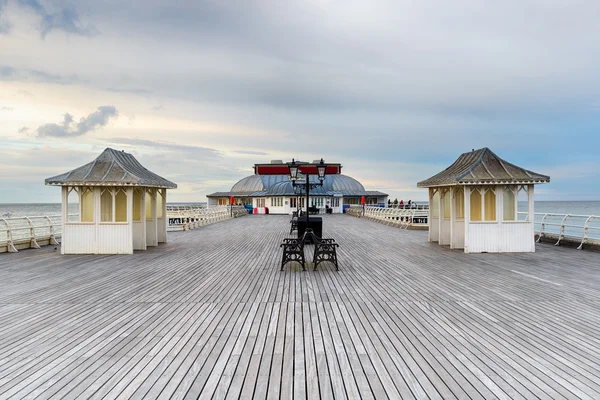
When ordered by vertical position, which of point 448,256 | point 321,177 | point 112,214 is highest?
point 321,177

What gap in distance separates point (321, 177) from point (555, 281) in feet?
22.8

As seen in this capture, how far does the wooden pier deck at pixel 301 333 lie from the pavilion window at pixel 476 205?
317 cm

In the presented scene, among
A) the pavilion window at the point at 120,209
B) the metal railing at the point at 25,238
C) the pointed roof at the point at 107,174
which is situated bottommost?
the metal railing at the point at 25,238

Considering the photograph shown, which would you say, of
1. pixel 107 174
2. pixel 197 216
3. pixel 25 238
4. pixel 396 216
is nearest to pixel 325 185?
pixel 396 216

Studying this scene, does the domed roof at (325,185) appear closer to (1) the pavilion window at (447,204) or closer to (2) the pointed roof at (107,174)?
(1) the pavilion window at (447,204)

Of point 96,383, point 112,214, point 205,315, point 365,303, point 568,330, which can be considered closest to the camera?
point 96,383

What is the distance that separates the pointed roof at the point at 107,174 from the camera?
998 centimetres

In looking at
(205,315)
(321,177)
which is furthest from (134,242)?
(205,315)

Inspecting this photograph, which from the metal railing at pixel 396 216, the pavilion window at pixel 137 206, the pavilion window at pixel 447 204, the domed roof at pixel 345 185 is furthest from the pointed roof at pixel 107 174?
the domed roof at pixel 345 185

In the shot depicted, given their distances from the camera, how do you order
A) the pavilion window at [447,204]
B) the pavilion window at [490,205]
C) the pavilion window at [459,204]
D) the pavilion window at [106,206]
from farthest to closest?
the pavilion window at [447,204] < the pavilion window at [459,204] < the pavilion window at [490,205] < the pavilion window at [106,206]

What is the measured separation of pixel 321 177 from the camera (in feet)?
39.2

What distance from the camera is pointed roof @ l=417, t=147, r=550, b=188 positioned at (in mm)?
10172

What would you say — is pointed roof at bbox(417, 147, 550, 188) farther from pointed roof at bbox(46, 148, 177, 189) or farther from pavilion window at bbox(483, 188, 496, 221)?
pointed roof at bbox(46, 148, 177, 189)

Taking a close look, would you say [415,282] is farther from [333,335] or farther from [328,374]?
[328,374]
